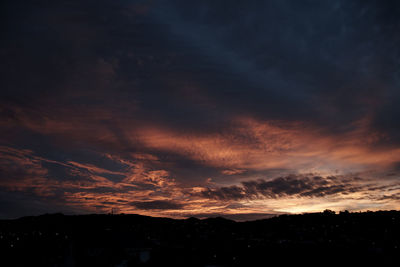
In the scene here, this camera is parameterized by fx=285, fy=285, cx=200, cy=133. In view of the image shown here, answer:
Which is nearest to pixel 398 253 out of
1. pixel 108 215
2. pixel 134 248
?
pixel 134 248

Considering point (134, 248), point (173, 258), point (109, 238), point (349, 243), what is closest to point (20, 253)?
point (109, 238)

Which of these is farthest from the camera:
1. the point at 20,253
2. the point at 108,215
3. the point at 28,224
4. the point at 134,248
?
the point at 108,215

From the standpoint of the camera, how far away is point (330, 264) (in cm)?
5541

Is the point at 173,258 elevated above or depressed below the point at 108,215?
below

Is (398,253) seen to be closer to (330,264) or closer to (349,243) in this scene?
(349,243)

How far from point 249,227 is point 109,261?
64111 mm

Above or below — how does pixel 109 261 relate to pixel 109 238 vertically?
below

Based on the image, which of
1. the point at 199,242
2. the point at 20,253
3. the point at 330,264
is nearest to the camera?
the point at 330,264

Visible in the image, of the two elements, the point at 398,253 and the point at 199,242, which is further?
the point at 199,242

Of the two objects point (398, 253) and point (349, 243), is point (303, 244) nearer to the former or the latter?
point (349, 243)

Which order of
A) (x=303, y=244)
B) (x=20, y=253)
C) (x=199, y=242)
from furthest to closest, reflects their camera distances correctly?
(x=199, y=242), (x=20, y=253), (x=303, y=244)

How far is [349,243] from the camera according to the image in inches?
2490

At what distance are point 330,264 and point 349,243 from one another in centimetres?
1111

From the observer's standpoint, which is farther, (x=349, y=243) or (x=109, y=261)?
(x=349, y=243)
